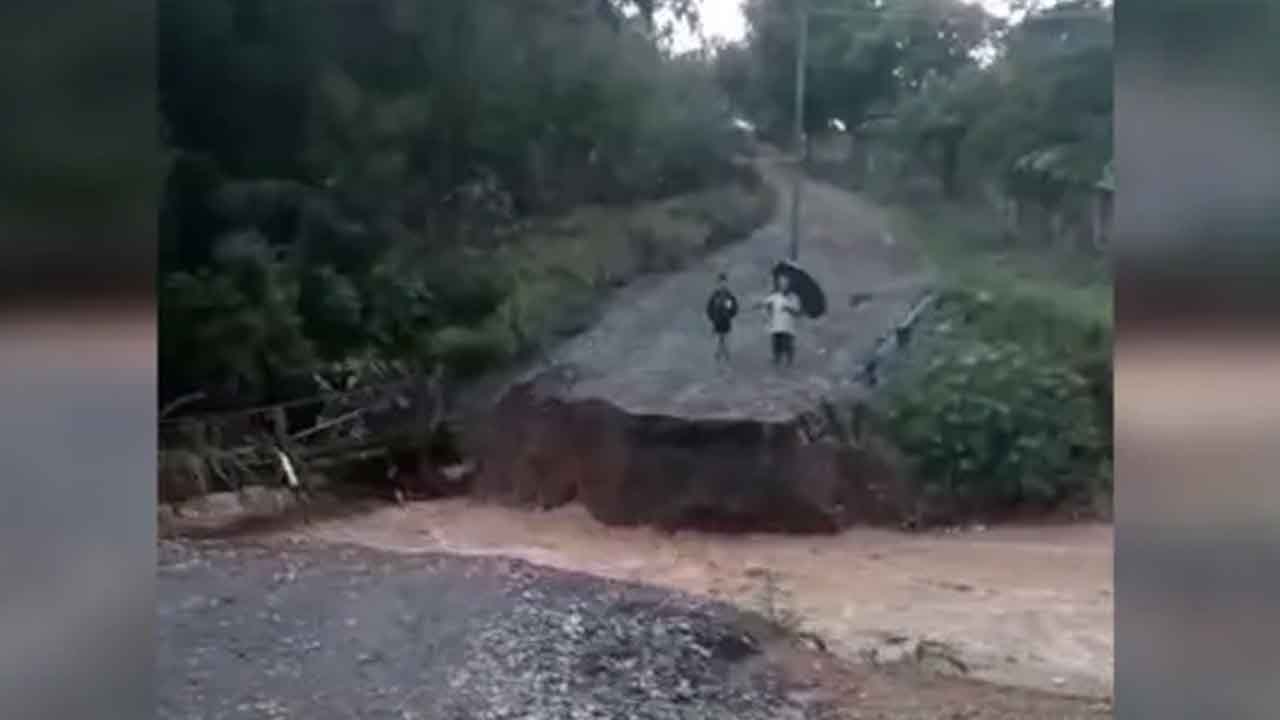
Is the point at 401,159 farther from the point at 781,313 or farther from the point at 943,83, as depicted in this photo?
the point at 943,83

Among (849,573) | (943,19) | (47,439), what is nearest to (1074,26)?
(943,19)

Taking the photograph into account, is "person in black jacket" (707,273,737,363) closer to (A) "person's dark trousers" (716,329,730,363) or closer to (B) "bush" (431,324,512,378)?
(A) "person's dark trousers" (716,329,730,363)

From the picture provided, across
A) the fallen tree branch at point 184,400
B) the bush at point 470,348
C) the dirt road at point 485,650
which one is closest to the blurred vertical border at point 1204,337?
the dirt road at point 485,650

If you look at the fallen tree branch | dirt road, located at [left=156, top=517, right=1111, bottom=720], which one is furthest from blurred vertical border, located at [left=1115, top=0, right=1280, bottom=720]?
the fallen tree branch

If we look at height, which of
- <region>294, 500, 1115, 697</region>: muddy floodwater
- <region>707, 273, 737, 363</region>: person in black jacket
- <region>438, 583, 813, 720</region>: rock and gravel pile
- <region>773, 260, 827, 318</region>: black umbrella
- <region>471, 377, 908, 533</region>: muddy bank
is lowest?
<region>438, 583, 813, 720</region>: rock and gravel pile

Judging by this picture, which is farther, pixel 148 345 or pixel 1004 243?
pixel 1004 243

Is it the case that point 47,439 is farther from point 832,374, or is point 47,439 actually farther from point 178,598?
point 832,374
